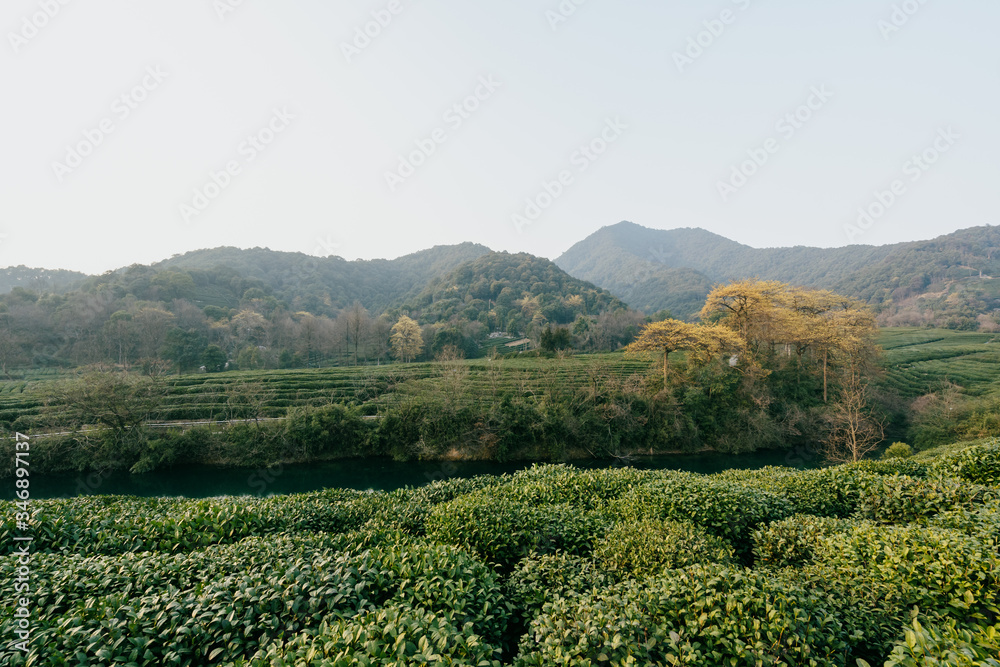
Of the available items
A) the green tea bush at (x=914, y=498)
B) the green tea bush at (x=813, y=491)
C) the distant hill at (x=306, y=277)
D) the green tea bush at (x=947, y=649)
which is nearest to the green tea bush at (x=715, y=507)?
the green tea bush at (x=813, y=491)

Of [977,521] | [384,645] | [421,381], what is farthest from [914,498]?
[421,381]

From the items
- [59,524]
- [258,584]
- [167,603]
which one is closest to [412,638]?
[258,584]

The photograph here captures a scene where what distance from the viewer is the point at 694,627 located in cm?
349

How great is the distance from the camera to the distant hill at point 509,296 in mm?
73938

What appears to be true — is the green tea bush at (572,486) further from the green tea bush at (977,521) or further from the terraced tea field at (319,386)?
the terraced tea field at (319,386)

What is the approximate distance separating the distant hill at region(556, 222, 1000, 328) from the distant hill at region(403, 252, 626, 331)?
1155 inches

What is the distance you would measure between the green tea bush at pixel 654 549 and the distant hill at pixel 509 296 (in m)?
62.0

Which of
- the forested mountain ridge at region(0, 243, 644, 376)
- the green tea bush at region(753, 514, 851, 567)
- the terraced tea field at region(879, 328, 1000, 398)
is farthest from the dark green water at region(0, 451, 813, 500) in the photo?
the forested mountain ridge at region(0, 243, 644, 376)

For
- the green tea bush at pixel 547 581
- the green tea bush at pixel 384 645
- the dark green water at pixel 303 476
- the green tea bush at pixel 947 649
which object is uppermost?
the green tea bush at pixel 384 645

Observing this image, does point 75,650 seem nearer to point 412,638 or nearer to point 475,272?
point 412,638

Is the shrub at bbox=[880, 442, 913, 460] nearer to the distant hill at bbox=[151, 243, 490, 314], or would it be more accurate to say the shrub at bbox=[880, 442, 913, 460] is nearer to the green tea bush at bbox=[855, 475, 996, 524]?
the green tea bush at bbox=[855, 475, 996, 524]

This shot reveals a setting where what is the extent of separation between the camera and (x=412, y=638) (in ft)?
10.8

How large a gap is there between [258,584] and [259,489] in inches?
801

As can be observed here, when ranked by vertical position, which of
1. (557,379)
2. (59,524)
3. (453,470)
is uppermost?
(59,524)
